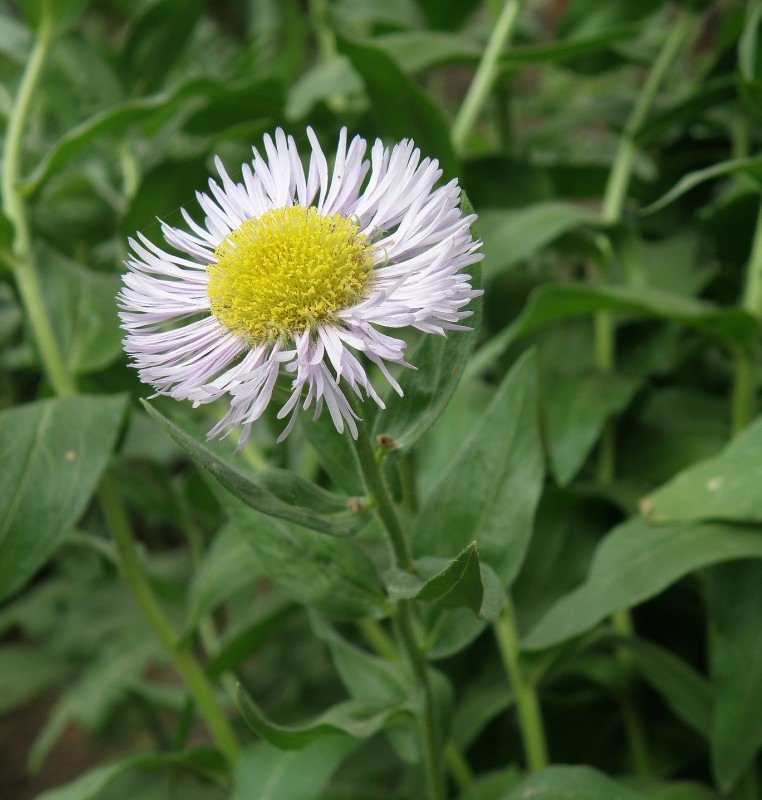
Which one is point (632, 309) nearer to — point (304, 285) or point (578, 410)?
point (578, 410)

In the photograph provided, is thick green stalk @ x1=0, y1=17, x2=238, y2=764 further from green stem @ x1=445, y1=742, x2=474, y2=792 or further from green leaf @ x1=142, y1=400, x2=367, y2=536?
green leaf @ x1=142, y1=400, x2=367, y2=536

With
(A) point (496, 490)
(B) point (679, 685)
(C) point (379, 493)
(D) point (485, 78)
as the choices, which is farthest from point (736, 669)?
(D) point (485, 78)

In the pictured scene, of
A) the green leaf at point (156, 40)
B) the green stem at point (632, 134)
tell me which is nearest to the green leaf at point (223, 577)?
the green stem at point (632, 134)

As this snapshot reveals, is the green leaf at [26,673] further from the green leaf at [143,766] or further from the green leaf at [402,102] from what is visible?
the green leaf at [402,102]

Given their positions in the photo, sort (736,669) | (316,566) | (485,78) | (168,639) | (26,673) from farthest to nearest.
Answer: (26,673) < (485,78) < (168,639) < (736,669) < (316,566)

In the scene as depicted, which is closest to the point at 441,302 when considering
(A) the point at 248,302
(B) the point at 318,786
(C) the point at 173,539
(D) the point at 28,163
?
(A) the point at 248,302

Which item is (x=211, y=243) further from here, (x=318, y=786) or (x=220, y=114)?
(x=220, y=114)
